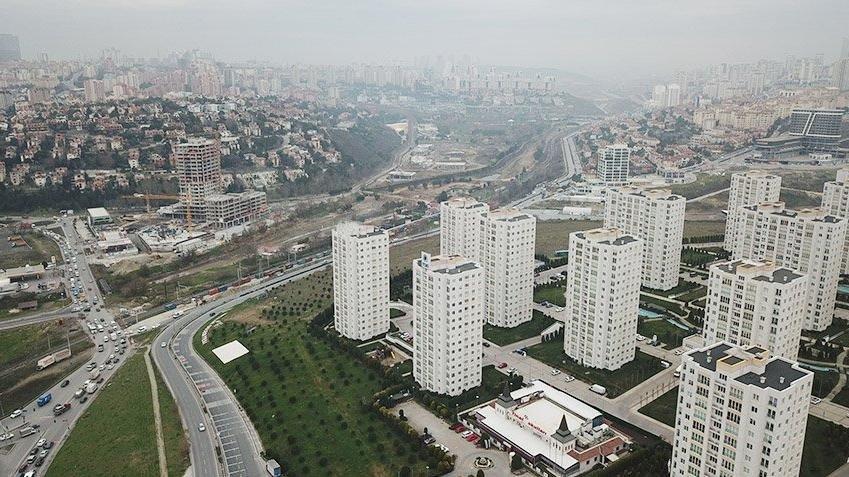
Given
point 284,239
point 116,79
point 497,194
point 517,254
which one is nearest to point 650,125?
point 497,194

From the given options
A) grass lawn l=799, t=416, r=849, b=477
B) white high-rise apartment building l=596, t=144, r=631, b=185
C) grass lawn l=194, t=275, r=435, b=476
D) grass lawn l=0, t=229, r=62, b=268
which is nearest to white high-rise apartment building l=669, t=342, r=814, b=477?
grass lawn l=799, t=416, r=849, b=477

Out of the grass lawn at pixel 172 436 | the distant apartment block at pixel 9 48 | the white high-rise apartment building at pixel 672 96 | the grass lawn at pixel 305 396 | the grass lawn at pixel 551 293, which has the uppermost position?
the distant apartment block at pixel 9 48

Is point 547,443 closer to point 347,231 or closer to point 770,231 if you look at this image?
point 347,231

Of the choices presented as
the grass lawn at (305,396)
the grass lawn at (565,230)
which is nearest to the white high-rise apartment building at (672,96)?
the grass lawn at (565,230)

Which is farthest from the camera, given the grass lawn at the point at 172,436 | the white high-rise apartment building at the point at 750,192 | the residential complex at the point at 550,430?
the white high-rise apartment building at the point at 750,192

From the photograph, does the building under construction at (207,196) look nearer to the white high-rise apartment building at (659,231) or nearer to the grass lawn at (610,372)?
the white high-rise apartment building at (659,231)
